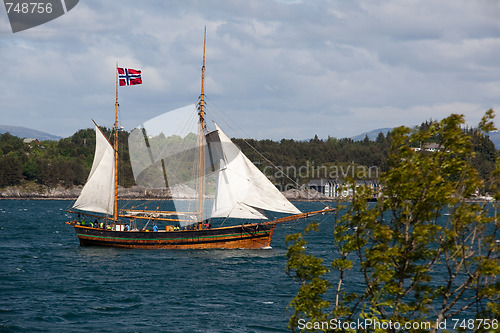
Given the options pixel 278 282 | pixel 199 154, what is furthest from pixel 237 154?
pixel 278 282

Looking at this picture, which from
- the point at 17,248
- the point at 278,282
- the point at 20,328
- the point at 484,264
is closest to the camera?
the point at 484,264

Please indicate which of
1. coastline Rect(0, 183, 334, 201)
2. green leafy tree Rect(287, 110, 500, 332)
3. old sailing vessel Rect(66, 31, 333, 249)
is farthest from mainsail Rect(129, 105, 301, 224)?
A: coastline Rect(0, 183, 334, 201)

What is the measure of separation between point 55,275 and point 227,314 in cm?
1619

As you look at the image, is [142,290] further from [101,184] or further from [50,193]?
[50,193]

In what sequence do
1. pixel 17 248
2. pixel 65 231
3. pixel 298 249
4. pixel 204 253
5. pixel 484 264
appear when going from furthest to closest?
pixel 65 231 → pixel 17 248 → pixel 204 253 → pixel 298 249 → pixel 484 264

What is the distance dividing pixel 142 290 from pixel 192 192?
1985 cm

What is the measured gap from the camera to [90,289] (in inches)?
1363

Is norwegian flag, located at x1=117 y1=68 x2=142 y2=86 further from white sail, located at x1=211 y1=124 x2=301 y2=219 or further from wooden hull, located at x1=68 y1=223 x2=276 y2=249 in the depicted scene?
wooden hull, located at x1=68 y1=223 x2=276 y2=249

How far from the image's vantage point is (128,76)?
5500cm

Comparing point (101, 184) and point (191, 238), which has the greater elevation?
point (101, 184)

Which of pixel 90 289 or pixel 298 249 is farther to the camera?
pixel 90 289

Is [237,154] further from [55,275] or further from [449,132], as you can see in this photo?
[449,132]

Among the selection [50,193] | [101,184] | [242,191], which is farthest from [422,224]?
[50,193]

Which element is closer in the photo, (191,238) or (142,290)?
(142,290)
